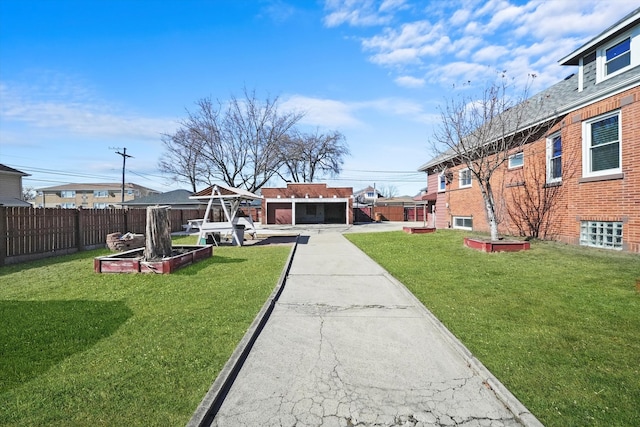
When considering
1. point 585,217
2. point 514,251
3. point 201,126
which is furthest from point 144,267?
point 201,126

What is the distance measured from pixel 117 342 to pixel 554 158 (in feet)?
44.2

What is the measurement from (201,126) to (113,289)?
26527mm

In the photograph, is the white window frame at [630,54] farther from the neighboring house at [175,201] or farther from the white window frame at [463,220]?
the neighboring house at [175,201]

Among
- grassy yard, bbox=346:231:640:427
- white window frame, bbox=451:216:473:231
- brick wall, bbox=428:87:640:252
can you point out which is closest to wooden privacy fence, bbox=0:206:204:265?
grassy yard, bbox=346:231:640:427

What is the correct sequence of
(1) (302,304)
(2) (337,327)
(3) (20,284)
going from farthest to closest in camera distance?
1. (3) (20,284)
2. (1) (302,304)
3. (2) (337,327)

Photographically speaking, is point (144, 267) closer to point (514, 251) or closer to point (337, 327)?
point (337, 327)

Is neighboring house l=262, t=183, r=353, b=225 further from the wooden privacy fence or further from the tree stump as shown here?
the tree stump

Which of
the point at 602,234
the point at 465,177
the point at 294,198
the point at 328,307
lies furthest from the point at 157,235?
the point at 294,198

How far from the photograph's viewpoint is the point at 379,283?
7.48m

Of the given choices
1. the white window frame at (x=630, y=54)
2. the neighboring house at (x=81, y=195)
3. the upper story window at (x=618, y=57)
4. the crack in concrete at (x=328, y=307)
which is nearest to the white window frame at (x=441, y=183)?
the white window frame at (x=630, y=54)

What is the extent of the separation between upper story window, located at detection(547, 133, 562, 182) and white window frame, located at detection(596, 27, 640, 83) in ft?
6.80

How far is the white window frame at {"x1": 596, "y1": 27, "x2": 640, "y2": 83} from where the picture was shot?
9258 millimetres

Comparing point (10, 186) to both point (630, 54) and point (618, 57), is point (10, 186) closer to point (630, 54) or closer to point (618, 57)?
point (618, 57)

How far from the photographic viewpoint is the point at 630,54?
9508 millimetres
